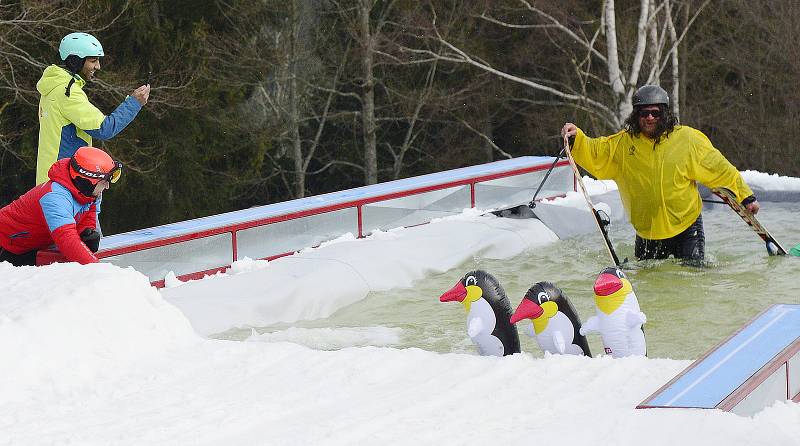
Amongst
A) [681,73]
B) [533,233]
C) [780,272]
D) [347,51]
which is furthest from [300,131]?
[780,272]

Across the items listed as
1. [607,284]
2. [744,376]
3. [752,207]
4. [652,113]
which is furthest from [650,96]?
[744,376]

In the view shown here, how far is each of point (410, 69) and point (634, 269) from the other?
51.8 feet

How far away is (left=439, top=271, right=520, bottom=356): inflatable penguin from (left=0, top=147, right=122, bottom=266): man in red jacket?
1.90 meters

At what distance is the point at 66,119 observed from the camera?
6934 mm

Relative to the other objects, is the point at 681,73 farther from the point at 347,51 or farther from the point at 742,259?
the point at 742,259

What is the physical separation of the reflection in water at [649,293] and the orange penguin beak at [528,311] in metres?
1.05

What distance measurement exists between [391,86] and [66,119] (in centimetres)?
1661

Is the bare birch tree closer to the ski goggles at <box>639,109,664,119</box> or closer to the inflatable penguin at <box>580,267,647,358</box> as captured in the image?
the ski goggles at <box>639,109,664,119</box>

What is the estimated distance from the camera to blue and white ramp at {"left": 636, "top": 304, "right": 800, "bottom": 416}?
400cm

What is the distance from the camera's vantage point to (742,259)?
8.72 meters

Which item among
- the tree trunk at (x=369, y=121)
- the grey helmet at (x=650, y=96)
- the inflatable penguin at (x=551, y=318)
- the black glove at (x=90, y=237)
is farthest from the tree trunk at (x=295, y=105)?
the inflatable penguin at (x=551, y=318)

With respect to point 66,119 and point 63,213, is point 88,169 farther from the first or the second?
point 66,119

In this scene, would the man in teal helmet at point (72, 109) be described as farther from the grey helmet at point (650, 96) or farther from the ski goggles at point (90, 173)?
the grey helmet at point (650, 96)

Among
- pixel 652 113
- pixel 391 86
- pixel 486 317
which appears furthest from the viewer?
pixel 391 86
